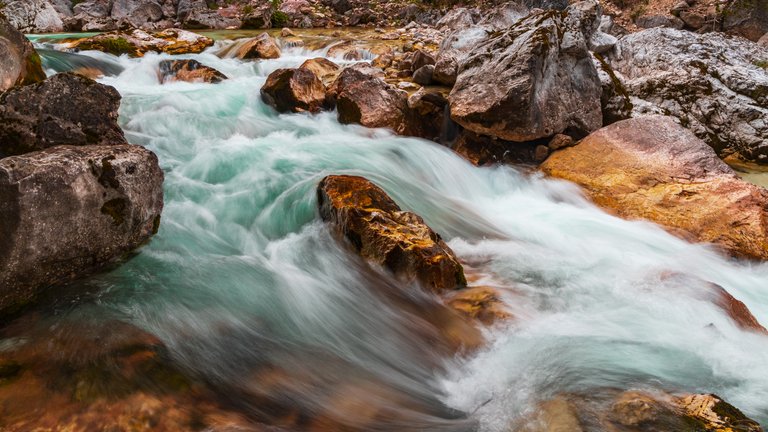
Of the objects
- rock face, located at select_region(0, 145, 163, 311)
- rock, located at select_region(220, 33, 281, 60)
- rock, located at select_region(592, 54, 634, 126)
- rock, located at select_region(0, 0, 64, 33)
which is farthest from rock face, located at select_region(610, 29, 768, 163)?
A: rock, located at select_region(0, 0, 64, 33)

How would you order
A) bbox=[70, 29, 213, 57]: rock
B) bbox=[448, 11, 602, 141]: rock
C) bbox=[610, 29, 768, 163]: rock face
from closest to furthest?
bbox=[448, 11, 602, 141]: rock → bbox=[610, 29, 768, 163]: rock face → bbox=[70, 29, 213, 57]: rock

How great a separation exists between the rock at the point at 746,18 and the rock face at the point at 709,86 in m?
20.1

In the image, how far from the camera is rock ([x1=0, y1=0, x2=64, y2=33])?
1719 cm

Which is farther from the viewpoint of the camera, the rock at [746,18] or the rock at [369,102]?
the rock at [746,18]

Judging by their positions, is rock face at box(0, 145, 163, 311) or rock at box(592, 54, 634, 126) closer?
rock face at box(0, 145, 163, 311)

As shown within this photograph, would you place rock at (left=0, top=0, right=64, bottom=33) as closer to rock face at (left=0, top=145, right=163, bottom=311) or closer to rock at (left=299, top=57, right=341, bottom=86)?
rock at (left=299, top=57, right=341, bottom=86)

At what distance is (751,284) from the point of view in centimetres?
476

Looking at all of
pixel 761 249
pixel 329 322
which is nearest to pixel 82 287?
pixel 329 322

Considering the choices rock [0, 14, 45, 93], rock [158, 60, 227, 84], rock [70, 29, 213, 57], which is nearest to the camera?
rock [0, 14, 45, 93]

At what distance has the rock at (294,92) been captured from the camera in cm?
839

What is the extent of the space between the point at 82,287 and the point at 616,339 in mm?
4113

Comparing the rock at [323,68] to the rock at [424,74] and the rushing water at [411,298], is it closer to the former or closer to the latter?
the rock at [424,74]

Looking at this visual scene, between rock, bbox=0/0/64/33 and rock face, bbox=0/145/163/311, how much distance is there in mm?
18816

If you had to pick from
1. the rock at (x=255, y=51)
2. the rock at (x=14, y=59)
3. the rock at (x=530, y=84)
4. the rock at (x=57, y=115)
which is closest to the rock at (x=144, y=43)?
the rock at (x=255, y=51)
